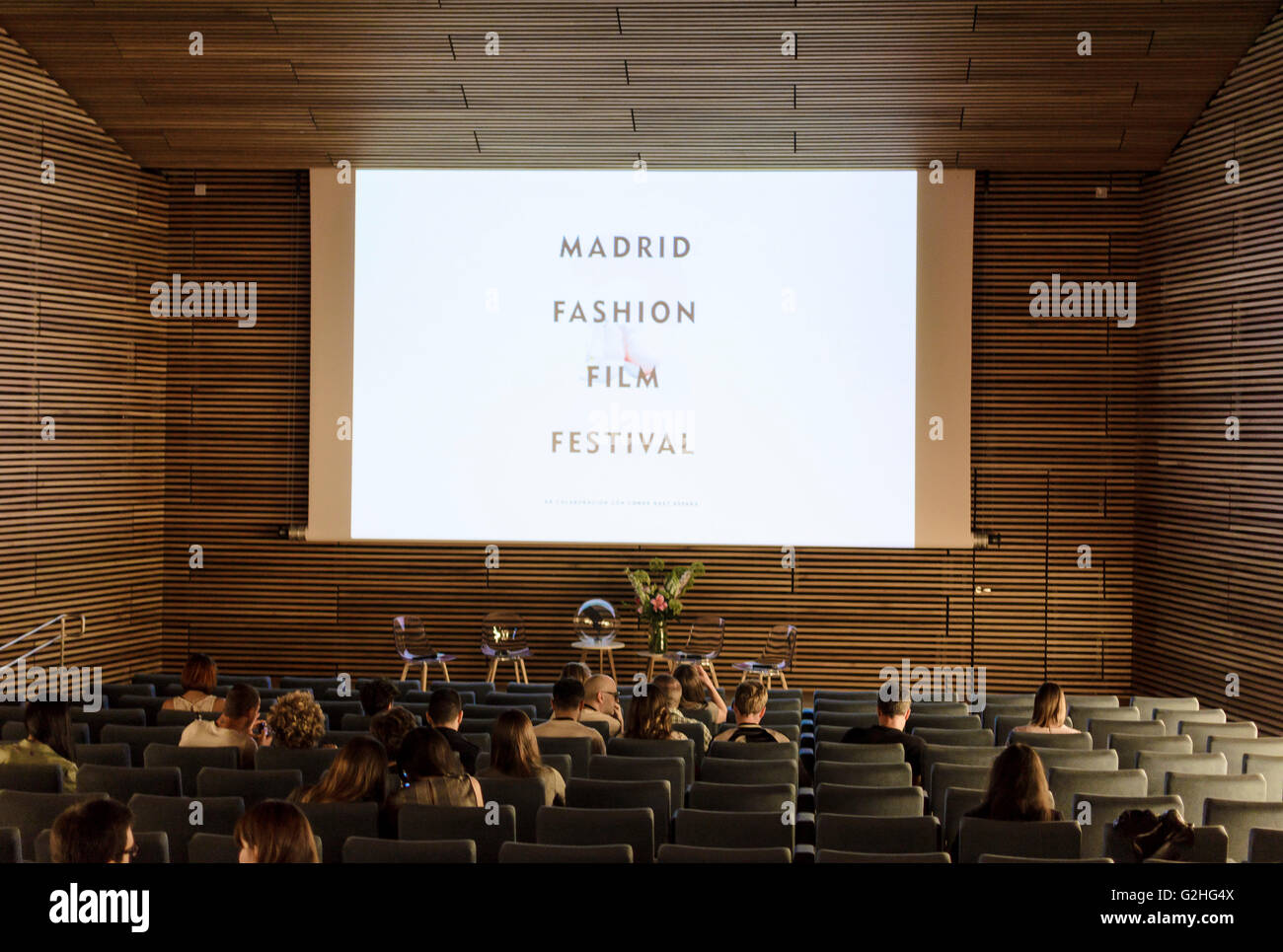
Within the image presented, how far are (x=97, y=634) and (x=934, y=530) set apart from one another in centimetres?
758

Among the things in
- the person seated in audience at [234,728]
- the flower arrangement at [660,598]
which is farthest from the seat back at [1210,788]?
the flower arrangement at [660,598]

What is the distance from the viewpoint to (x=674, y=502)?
10.3m

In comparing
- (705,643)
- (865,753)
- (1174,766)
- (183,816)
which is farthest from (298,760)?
(705,643)

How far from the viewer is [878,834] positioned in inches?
157

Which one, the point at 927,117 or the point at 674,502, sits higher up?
the point at 927,117

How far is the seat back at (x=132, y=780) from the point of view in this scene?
14.9 feet

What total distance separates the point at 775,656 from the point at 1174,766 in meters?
5.11

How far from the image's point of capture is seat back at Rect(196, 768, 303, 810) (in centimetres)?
451

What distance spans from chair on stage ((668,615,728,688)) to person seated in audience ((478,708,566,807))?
18.0 feet

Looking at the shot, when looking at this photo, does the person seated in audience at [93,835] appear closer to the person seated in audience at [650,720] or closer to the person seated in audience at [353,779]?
the person seated in audience at [353,779]

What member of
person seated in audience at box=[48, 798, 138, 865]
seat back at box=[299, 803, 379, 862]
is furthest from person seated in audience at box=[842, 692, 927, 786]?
person seated in audience at box=[48, 798, 138, 865]
